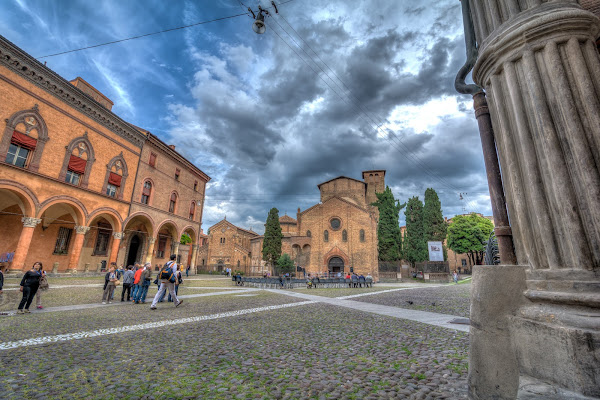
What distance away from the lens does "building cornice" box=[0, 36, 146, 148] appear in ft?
48.6

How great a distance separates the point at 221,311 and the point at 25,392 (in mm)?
5186

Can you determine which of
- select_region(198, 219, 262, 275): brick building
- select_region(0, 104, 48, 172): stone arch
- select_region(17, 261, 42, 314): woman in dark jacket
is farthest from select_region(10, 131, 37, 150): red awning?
select_region(198, 219, 262, 275): brick building

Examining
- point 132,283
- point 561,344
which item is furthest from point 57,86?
point 561,344

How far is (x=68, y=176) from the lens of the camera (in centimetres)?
1831

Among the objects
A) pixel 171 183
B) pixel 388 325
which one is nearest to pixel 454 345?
pixel 388 325

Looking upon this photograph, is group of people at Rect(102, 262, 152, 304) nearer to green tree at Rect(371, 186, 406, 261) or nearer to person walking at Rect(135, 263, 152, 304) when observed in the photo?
person walking at Rect(135, 263, 152, 304)

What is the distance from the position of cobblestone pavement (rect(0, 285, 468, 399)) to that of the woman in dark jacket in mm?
1321

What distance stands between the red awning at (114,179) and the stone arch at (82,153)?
5.56 ft

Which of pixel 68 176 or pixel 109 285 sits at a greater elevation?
pixel 68 176

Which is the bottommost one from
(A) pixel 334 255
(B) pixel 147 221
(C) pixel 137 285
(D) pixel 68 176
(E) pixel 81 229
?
(C) pixel 137 285

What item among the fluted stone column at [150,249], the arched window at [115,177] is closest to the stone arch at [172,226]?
the fluted stone column at [150,249]

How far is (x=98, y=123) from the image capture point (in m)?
20.3

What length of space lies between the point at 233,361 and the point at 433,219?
130 feet

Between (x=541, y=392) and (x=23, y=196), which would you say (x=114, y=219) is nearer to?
(x=23, y=196)
